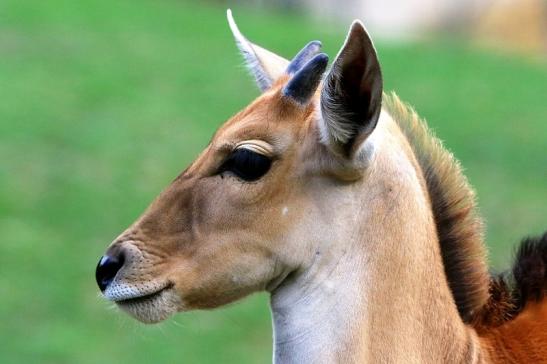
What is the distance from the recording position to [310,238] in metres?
5.38

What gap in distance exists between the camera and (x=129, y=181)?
16.1m

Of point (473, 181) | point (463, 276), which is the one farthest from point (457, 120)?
point (463, 276)

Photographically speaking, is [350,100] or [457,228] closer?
[350,100]

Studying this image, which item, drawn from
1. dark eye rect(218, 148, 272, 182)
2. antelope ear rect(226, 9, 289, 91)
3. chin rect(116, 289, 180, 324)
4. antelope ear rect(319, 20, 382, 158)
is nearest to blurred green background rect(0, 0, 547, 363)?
antelope ear rect(226, 9, 289, 91)

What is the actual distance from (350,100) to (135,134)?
1273 centimetres

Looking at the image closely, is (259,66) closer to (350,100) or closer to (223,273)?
(350,100)

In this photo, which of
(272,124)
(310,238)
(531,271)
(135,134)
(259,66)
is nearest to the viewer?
(310,238)

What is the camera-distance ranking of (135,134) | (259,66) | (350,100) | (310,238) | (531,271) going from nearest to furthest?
1. (350,100)
2. (310,238)
3. (531,271)
4. (259,66)
5. (135,134)

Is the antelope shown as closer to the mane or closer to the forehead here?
the forehead

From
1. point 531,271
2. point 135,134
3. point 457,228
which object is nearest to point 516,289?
point 531,271

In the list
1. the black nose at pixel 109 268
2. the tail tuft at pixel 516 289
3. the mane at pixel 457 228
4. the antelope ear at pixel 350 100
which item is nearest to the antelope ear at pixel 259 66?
the mane at pixel 457 228

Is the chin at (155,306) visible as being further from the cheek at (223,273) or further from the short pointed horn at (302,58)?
the short pointed horn at (302,58)

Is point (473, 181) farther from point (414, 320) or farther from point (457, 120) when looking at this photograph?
point (414, 320)

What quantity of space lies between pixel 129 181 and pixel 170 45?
6.51m
